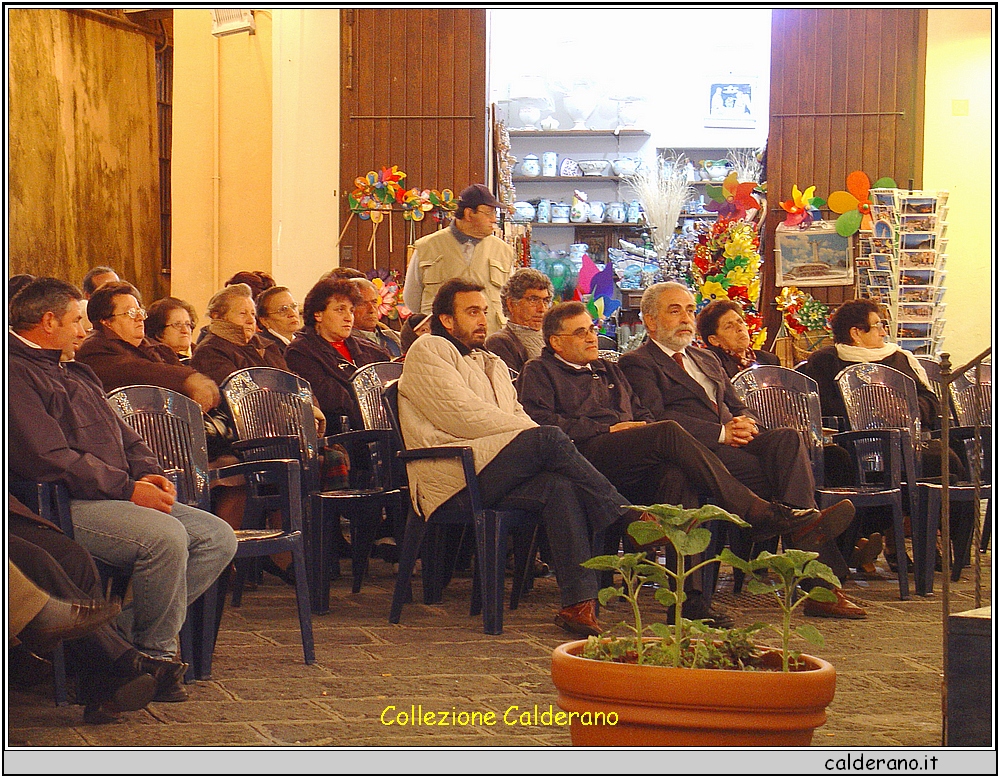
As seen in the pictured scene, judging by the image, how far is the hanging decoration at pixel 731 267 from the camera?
27.0 feet

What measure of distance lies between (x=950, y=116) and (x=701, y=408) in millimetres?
5847

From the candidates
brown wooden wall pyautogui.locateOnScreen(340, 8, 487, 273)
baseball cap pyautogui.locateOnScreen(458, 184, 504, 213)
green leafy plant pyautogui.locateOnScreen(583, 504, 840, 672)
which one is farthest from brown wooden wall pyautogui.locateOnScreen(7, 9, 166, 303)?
green leafy plant pyautogui.locateOnScreen(583, 504, 840, 672)

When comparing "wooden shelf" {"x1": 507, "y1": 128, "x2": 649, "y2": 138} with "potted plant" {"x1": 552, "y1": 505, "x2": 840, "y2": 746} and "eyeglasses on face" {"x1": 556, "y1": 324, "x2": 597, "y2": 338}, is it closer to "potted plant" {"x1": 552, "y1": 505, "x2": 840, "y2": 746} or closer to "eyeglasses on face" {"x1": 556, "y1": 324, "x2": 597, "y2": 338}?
"eyeglasses on face" {"x1": 556, "y1": 324, "x2": 597, "y2": 338}

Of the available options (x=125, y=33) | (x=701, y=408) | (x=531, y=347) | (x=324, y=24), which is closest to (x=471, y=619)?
(x=701, y=408)

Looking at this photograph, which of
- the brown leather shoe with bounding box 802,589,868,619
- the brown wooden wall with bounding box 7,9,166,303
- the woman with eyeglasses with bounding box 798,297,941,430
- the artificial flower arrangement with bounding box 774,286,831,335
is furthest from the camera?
the brown wooden wall with bounding box 7,9,166,303

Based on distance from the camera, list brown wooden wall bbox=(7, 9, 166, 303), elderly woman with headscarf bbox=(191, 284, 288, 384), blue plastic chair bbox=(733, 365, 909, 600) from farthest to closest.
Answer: brown wooden wall bbox=(7, 9, 166, 303), elderly woman with headscarf bbox=(191, 284, 288, 384), blue plastic chair bbox=(733, 365, 909, 600)

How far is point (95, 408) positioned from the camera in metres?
3.30

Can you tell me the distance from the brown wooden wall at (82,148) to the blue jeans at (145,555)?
6170 mm

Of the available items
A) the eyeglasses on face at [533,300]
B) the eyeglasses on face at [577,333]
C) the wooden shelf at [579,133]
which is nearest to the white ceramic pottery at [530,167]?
the wooden shelf at [579,133]

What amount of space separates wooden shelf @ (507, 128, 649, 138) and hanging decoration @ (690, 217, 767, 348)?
5.45m

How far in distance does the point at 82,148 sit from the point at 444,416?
21.7 ft

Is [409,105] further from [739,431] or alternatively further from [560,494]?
[560,494]

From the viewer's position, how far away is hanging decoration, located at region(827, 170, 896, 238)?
9.41 metres

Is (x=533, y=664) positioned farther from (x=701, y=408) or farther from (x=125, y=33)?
(x=125, y=33)
